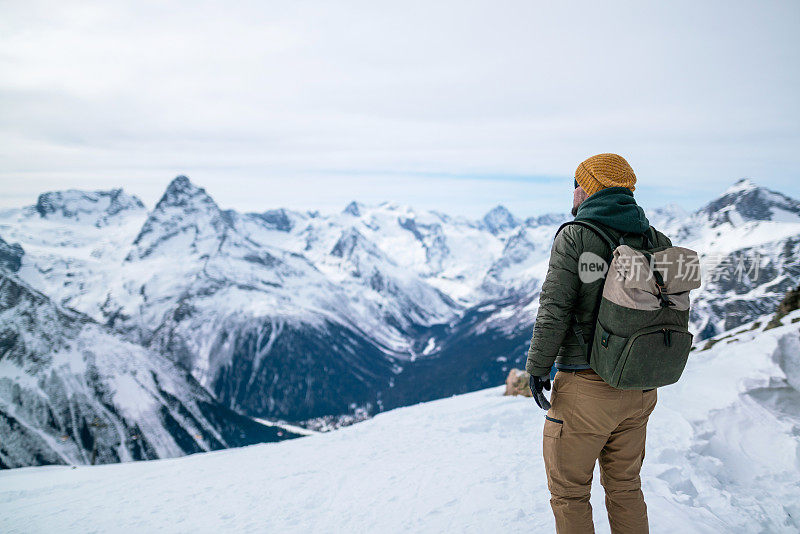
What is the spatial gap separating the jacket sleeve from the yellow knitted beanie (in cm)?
62

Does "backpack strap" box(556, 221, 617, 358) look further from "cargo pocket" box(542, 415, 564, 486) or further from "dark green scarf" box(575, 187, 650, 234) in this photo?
"cargo pocket" box(542, 415, 564, 486)

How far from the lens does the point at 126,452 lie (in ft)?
566

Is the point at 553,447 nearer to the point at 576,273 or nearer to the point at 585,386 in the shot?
the point at 585,386

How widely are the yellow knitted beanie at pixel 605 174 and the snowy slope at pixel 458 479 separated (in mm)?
5105

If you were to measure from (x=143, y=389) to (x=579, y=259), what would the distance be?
228 meters

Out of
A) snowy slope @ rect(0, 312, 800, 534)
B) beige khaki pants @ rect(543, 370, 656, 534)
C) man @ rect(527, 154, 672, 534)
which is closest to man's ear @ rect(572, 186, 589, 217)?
man @ rect(527, 154, 672, 534)

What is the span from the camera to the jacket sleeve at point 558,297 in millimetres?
4996

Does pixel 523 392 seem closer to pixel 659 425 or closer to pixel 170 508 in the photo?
pixel 659 425

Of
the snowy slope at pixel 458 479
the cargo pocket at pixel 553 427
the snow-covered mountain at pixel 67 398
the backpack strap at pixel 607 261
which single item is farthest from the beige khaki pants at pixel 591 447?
the snow-covered mountain at pixel 67 398

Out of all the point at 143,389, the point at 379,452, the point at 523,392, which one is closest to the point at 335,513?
the point at 379,452

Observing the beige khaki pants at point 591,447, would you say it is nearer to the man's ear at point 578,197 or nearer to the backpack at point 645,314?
the backpack at point 645,314

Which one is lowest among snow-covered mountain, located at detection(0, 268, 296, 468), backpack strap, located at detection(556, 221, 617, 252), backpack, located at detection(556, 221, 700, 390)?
snow-covered mountain, located at detection(0, 268, 296, 468)

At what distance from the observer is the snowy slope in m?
8.09

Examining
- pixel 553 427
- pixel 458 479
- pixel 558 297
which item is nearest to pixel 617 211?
pixel 558 297
